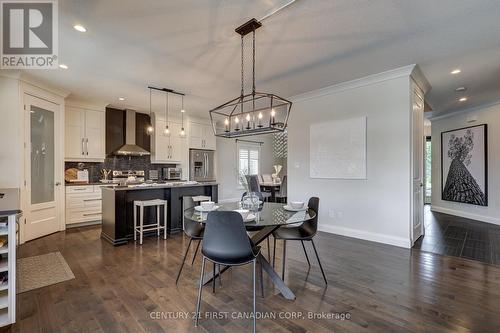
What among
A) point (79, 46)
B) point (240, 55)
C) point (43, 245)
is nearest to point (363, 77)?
point (240, 55)

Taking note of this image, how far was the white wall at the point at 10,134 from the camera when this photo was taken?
3561 millimetres

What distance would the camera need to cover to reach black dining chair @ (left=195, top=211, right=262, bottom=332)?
5.94ft

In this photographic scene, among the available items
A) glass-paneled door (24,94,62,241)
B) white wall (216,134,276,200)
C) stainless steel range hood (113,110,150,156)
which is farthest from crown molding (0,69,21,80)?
white wall (216,134,276,200)

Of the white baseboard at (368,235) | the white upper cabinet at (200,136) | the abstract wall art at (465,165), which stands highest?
the white upper cabinet at (200,136)

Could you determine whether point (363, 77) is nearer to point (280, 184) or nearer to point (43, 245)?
point (280, 184)

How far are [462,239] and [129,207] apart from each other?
5496 mm

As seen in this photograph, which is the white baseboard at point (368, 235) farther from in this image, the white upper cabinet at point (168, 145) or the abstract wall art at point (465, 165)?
the white upper cabinet at point (168, 145)

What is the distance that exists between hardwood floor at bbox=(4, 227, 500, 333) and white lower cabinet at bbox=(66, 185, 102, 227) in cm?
147

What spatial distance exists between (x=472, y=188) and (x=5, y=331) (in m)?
7.78

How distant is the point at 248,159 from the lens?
28.6ft

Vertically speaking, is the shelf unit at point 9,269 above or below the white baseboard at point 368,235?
above

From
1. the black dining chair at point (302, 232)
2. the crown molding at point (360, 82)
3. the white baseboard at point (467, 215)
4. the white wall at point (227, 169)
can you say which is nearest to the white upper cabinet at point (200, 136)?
the white wall at point (227, 169)

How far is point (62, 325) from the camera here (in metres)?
1.82

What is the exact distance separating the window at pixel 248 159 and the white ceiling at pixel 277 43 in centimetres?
421
